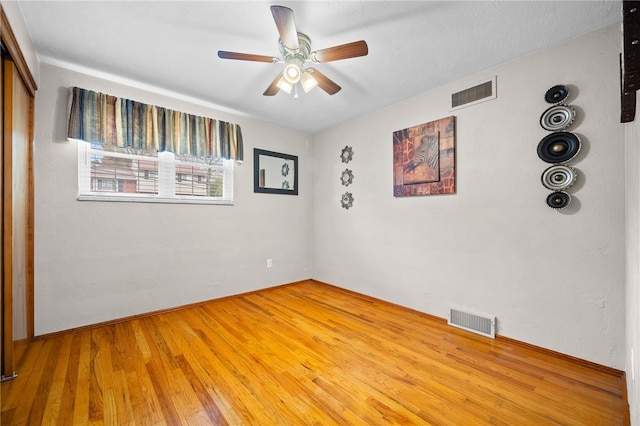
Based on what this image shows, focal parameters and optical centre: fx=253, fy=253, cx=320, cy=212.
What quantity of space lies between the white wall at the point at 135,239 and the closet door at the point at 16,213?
108mm

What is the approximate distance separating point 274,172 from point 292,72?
2195 millimetres

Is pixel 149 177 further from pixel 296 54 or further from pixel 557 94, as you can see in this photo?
pixel 557 94

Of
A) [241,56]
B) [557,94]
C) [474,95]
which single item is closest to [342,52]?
[241,56]

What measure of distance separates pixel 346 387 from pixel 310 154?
359 cm

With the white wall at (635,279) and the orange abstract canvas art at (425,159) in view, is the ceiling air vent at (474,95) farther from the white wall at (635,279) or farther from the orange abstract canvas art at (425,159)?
the white wall at (635,279)

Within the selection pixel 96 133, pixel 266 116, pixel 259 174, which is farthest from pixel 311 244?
pixel 96 133

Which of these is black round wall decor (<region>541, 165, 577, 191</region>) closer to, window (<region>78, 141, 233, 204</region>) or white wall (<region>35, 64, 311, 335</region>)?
white wall (<region>35, 64, 311, 335</region>)

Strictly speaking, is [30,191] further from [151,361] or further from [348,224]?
[348,224]

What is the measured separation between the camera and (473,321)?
253 centimetres

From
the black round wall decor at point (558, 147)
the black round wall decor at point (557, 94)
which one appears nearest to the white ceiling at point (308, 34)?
the black round wall decor at point (557, 94)

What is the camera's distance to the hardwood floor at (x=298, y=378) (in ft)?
4.88

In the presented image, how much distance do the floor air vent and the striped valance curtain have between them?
326 cm

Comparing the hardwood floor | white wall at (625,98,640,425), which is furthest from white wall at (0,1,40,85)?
white wall at (625,98,640,425)

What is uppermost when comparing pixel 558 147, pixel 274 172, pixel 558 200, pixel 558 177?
pixel 274 172
